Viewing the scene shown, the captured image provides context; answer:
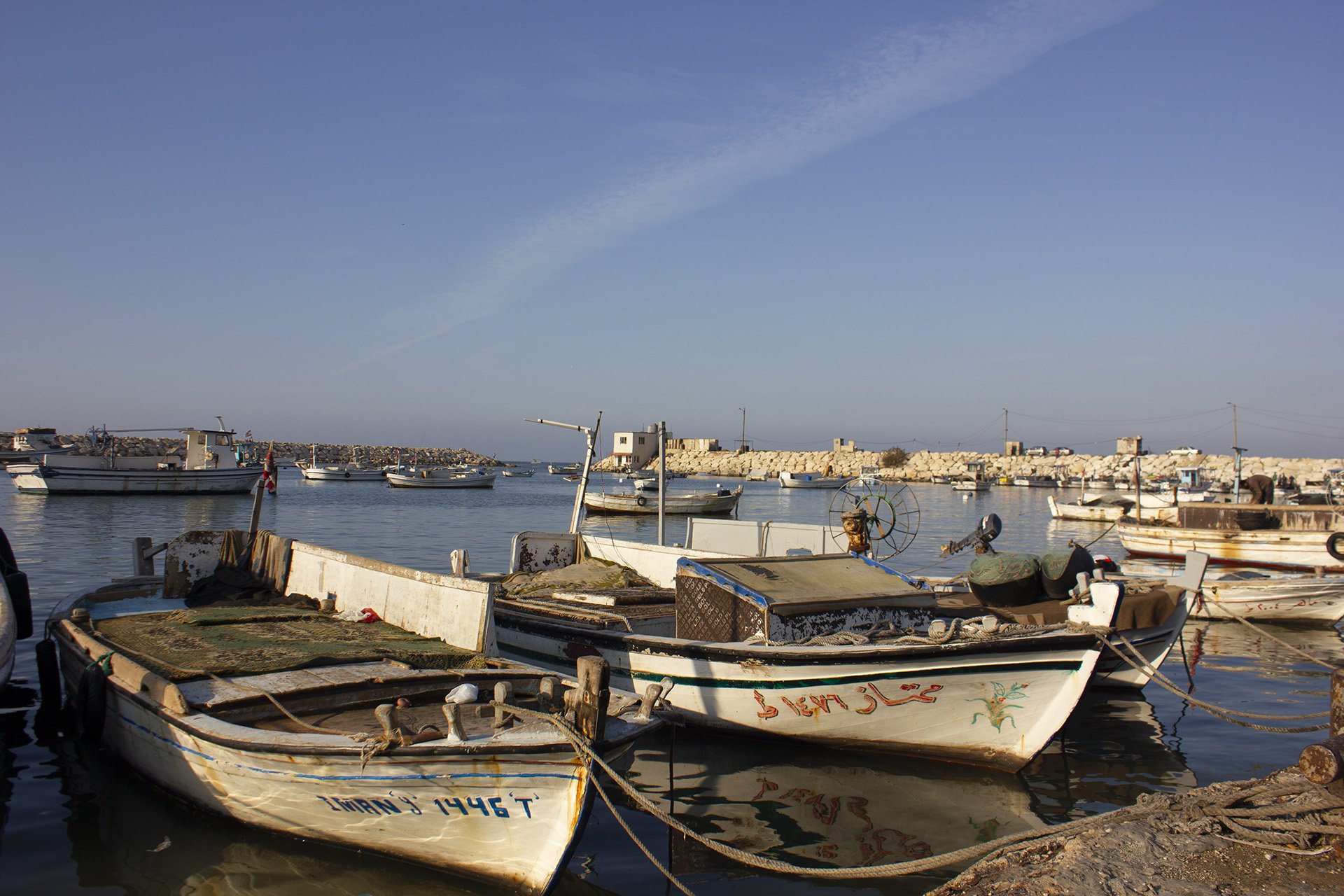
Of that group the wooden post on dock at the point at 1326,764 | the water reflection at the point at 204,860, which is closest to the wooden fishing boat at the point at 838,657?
the wooden post on dock at the point at 1326,764

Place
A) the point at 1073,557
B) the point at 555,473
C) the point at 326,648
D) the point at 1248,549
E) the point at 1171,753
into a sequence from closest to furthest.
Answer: the point at 326,648, the point at 1171,753, the point at 1073,557, the point at 1248,549, the point at 555,473

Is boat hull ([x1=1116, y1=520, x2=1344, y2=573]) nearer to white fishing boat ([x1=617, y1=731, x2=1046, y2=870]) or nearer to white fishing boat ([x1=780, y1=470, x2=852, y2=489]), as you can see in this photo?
white fishing boat ([x1=617, y1=731, x2=1046, y2=870])

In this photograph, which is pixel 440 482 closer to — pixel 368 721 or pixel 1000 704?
pixel 368 721

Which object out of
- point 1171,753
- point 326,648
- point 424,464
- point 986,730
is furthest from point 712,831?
point 424,464

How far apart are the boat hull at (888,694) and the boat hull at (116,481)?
1950 inches

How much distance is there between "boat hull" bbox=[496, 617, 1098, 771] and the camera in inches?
337

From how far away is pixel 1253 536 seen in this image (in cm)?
2744

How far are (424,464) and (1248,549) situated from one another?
149365mm

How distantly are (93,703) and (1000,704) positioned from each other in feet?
29.4

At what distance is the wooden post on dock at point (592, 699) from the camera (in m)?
6.08

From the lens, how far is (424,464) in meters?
163

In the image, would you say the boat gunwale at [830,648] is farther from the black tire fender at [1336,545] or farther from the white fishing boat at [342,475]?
the white fishing boat at [342,475]

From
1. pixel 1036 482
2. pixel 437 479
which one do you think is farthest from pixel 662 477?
pixel 1036 482

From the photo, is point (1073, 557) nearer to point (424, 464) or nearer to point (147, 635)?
point (147, 635)
